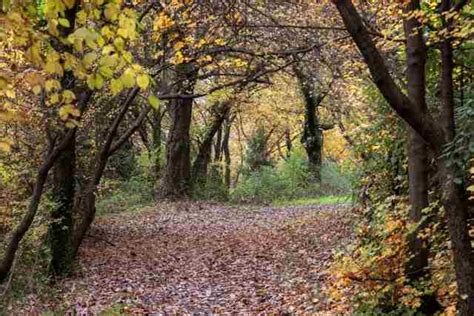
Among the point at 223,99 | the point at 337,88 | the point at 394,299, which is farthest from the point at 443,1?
the point at 223,99

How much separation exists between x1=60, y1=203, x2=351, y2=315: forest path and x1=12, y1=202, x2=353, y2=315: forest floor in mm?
17

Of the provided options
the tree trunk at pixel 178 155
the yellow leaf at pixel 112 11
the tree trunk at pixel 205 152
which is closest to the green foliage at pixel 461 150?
the yellow leaf at pixel 112 11

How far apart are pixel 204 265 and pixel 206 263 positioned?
0.16m

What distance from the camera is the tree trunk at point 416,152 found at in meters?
5.14

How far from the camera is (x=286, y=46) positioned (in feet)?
40.8

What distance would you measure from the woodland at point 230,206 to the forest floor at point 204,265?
56 millimetres

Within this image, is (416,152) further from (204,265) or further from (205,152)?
(205,152)

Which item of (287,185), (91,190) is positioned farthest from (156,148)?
(91,190)

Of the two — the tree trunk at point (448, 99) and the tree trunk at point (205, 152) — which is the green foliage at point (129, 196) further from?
the tree trunk at point (448, 99)

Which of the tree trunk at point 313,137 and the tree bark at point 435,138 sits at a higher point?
the tree trunk at point 313,137

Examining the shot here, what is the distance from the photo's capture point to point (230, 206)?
62.3 ft

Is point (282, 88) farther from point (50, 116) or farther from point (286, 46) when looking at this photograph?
point (50, 116)

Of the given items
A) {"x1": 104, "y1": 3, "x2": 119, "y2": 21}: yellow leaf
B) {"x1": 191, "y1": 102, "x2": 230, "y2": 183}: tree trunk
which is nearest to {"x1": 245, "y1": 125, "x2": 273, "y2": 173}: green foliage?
{"x1": 191, "y1": 102, "x2": 230, "y2": 183}: tree trunk

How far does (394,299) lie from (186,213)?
38.4ft
